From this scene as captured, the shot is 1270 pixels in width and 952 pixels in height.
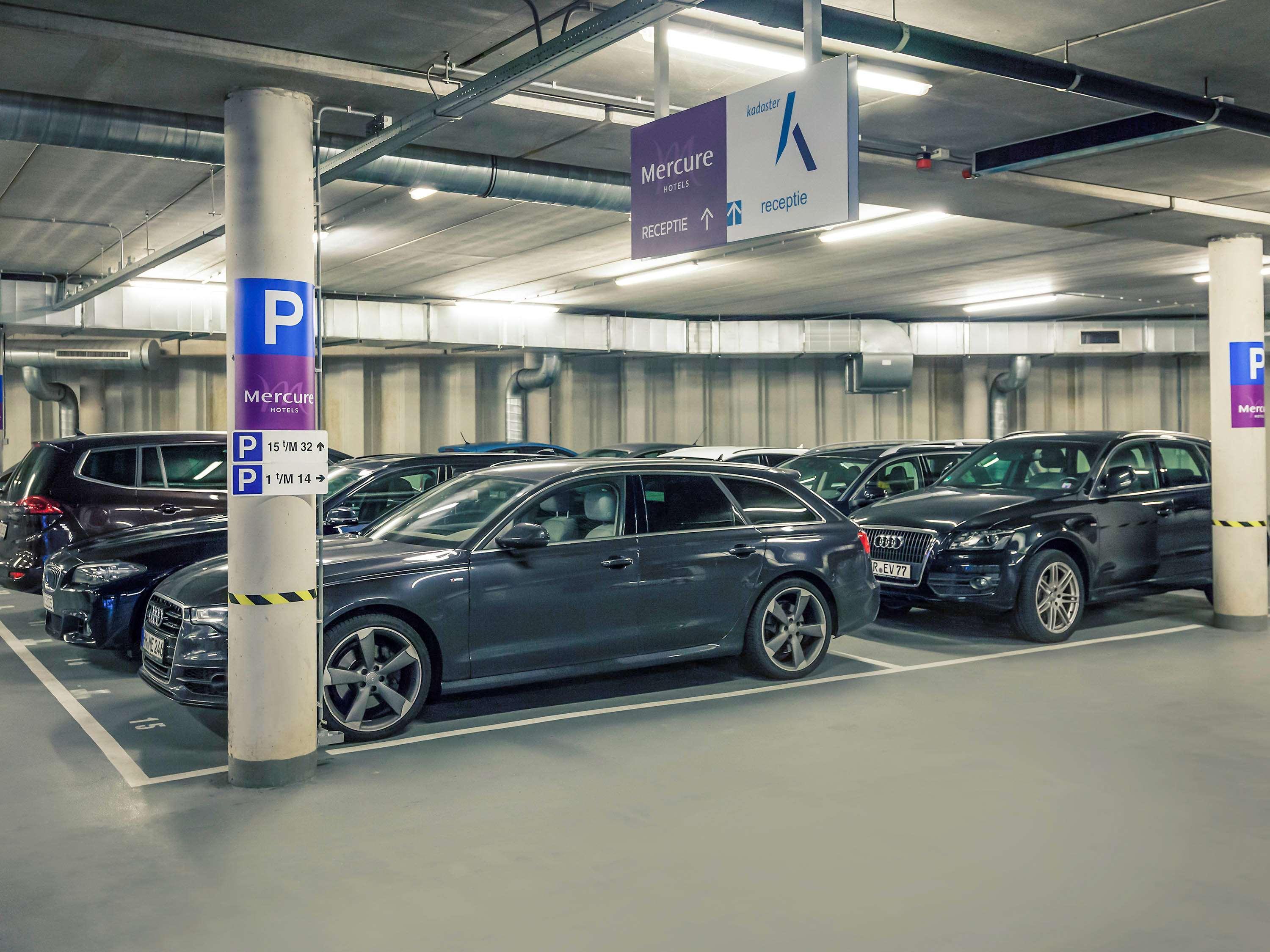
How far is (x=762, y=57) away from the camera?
20.5 feet

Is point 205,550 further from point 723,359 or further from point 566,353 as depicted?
point 723,359

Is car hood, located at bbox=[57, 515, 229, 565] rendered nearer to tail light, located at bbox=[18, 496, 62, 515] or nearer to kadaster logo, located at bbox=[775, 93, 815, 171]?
tail light, located at bbox=[18, 496, 62, 515]

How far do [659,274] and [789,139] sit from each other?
398 inches

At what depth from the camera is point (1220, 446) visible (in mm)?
→ 9641

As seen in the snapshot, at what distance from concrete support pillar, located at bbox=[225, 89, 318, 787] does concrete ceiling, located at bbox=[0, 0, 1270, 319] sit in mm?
647

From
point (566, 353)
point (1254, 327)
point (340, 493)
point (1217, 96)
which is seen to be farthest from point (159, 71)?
point (566, 353)

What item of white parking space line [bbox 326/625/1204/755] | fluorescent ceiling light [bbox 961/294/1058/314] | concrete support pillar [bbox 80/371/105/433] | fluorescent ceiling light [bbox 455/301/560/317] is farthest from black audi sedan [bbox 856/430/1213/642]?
concrete support pillar [bbox 80/371/105/433]

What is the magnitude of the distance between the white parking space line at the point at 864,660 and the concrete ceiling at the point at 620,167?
143 inches

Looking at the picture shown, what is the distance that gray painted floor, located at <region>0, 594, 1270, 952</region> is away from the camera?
378 cm

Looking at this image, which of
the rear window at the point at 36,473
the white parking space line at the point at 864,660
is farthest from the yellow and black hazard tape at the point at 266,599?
the rear window at the point at 36,473

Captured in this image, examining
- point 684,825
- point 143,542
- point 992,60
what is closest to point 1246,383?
point 992,60

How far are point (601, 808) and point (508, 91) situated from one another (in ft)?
11.0

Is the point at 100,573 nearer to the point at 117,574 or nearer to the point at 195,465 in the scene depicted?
the point at 117,574

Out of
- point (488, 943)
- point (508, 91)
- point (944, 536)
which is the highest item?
point (508, 91)
